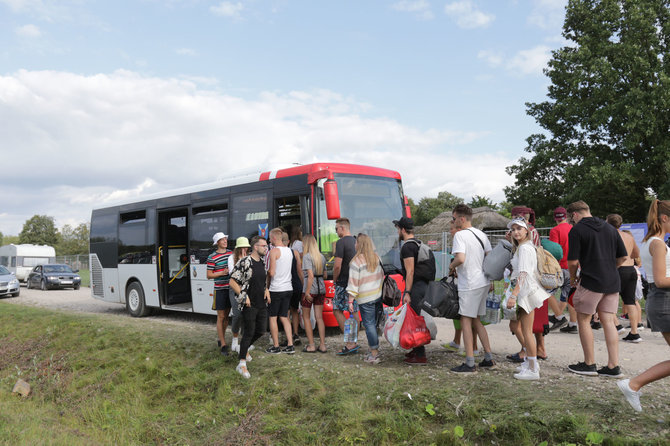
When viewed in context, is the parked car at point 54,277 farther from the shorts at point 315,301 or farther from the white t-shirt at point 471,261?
the white t-shirt at point 471,261

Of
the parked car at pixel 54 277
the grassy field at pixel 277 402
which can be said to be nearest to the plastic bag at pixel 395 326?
the grassy field at pixel 277 402

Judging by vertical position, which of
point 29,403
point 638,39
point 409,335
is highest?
point 638,39

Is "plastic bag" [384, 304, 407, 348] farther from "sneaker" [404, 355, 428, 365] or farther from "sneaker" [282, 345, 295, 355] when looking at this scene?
"sneaker" [282, 345, 295, 355]

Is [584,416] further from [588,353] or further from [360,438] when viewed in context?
[360,438]

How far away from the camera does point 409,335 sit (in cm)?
630

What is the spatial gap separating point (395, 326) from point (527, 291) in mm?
1729

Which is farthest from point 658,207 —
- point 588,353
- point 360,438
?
point 360,438

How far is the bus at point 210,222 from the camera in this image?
29.3 feet

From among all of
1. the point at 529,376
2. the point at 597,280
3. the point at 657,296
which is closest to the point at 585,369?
the point at 529,376

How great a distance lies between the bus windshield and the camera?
28.7 feet

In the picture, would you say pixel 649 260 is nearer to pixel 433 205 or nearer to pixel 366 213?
pixel 366 213

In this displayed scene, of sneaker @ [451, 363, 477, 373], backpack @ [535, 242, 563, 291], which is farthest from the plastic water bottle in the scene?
backpack @ [535, 242, 563, 291]

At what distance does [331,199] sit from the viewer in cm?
837

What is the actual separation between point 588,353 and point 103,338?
8.90 meters
